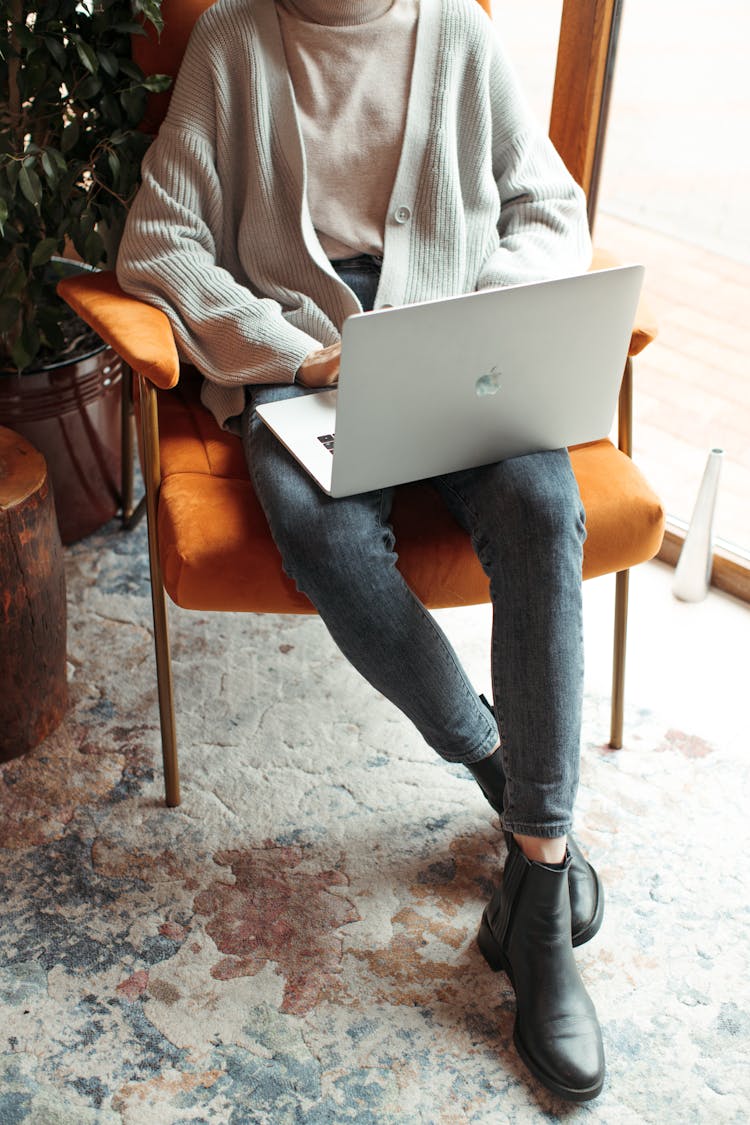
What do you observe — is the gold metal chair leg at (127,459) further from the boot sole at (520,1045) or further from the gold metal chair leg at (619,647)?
the boot sole at (520,1045)

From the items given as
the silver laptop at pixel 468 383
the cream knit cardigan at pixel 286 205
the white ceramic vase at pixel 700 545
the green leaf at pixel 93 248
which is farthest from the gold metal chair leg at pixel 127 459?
the white ceramic vase at pixel 700 545

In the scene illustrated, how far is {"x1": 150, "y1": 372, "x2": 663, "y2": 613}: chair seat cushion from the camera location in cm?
140

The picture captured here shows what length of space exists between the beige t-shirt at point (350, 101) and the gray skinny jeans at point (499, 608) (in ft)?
1.58

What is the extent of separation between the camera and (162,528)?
4.82ft

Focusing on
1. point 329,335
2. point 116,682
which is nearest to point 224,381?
point 329,335

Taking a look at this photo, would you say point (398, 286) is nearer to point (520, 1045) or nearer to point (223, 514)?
point (223, 514)

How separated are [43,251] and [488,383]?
0.89 meters

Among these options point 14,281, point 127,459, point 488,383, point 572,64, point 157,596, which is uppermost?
point 572,64

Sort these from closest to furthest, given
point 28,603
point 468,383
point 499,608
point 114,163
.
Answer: point 468,383 → point 499,608 → point 28,603 → point 114,163

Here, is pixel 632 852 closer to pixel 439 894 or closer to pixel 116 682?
pixel 439 894

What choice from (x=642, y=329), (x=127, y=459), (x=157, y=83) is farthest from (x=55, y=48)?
(x=642, y=329)

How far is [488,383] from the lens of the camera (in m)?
1.29

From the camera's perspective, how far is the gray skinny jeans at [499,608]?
4.42 ft

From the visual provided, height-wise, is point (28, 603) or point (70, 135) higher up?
point (70, 135)
